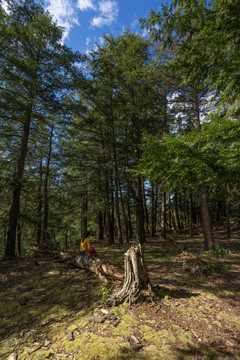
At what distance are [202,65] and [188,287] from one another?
21.1 feet

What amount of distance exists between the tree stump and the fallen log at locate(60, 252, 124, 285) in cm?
100

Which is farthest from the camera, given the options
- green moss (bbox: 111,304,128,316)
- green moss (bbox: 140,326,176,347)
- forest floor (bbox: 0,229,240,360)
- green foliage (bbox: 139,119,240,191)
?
green moss (bbox: 111,304,128,316)

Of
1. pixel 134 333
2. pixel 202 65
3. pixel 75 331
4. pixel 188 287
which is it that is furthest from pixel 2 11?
pixel 188 287

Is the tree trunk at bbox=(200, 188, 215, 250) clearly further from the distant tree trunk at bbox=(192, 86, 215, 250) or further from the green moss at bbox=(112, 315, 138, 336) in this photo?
the green moss at bbox=(112, 315, 138, 336)

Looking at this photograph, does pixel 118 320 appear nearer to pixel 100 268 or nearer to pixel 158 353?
pixel 158 353

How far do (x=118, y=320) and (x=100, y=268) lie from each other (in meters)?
2.53

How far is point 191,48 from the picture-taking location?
403 centimetres

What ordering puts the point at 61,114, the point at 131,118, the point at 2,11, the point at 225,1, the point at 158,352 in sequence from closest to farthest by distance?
the point at 158,352 < the point at 225,1 < the point at 2,11 < the point at 61,114 < the point at 131,118

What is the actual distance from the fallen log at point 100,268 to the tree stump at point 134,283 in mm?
999

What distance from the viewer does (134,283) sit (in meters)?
4.33

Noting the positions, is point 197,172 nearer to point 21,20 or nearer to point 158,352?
point 158,352

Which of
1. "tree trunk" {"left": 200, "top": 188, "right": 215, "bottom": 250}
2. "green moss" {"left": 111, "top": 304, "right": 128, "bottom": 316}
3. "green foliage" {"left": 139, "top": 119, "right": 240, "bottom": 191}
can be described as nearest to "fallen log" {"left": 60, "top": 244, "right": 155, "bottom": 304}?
"green moss" {"left": 111, "top": 304, "right": 128, "bottom": 316}

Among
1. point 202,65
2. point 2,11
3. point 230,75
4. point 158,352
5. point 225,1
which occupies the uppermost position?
point 2,11

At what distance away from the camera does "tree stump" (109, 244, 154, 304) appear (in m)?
4.18
